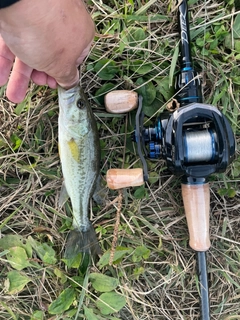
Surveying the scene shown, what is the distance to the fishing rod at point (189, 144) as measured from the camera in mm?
1973

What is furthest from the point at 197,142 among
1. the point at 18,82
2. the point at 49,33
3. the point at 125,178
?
the point at 18,82

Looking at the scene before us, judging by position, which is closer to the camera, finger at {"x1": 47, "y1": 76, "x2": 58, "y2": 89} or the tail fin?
finger at {"x1": 47, "y1": 76, "x2": 58, "y2": 89}

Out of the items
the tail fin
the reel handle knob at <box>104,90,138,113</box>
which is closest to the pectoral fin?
the tail fin

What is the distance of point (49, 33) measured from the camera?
5.08 feet

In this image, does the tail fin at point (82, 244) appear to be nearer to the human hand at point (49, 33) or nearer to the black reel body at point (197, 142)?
the black reel body at point (197, 142)

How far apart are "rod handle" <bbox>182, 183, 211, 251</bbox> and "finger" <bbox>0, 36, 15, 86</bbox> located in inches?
53.2

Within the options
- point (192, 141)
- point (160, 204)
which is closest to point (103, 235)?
point (160, 204)

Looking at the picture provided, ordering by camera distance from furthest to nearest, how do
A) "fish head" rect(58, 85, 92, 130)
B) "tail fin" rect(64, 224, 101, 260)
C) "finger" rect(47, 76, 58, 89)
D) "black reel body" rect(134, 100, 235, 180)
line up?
"tail fin" rect(64, 224, 101, 260) → "finger" rect(47, 76, 58, 89) → "fish head" rect(58, 85, 92, 130) → "black reel body" rect(134, 100, 235, 180)

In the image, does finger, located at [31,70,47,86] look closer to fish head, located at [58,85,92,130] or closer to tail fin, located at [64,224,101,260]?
fish head, located at [58,85,92,130]

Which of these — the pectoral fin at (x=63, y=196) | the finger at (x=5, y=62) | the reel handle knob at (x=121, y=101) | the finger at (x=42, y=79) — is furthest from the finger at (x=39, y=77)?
the pectoral fin at (x=63, y=196)

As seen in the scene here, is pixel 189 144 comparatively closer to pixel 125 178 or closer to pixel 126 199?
pixel 125 178

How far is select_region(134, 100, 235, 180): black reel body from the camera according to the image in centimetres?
196

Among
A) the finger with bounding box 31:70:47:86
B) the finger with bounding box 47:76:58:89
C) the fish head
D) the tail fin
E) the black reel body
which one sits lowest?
the tail fin

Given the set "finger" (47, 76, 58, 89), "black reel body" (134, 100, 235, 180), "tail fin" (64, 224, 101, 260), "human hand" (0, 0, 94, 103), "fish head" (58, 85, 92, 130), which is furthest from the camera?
"tail fin" (64, 224, 101, 260)
